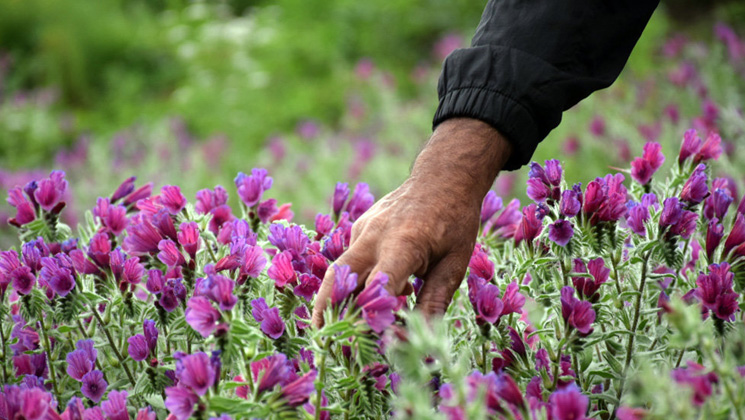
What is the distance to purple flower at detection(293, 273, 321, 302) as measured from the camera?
1.42m

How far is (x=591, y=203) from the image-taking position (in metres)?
1.42

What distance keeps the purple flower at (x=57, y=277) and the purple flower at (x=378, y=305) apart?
670mm

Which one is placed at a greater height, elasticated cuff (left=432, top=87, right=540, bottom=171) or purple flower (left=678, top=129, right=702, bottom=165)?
purple flower (left=678, top=129, right=702, bottom=165)

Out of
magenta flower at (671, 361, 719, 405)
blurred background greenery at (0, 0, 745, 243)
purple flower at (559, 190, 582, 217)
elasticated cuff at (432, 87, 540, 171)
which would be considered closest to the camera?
magenta flower at (671, 361, 719, 405)

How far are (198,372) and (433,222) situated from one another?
1.72 ft

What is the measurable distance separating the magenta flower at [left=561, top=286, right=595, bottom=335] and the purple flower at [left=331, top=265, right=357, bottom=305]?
16.5 inches

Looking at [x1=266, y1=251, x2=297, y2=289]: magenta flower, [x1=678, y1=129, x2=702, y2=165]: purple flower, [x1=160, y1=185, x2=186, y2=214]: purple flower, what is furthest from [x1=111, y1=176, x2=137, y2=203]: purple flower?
[x1=678, y1=129, x2=702, y2=165]: purple flower

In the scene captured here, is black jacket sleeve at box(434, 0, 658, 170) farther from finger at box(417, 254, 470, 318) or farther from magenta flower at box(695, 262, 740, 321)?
magenta flower at box(695, 262, 740, 321)

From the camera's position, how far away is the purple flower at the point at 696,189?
1463mm

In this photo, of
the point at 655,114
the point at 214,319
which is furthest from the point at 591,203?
the point at 655,114

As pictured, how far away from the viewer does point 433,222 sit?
136 cm

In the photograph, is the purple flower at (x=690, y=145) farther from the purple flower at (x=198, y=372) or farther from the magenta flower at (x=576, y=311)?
the purple flower at (x=198, y=372)

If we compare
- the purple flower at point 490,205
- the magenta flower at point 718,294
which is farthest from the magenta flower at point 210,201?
the magenta flower at point 718,294

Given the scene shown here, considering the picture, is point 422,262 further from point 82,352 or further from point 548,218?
point 82,352
